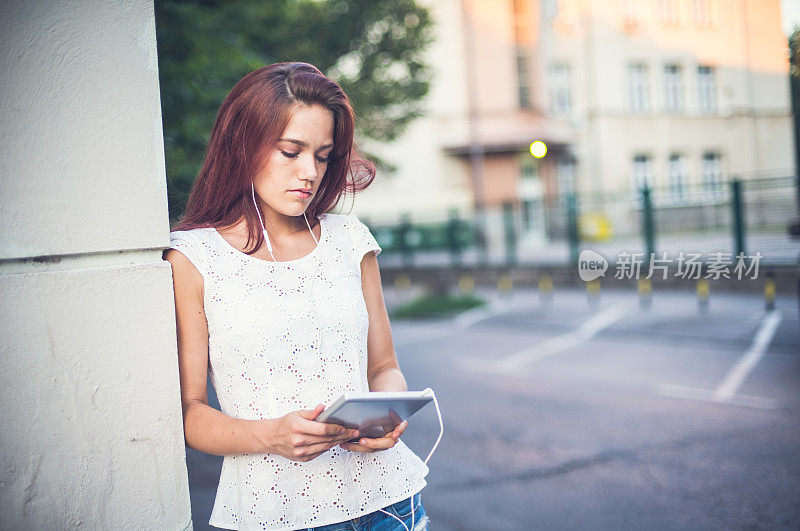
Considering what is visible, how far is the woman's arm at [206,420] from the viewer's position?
1.47m

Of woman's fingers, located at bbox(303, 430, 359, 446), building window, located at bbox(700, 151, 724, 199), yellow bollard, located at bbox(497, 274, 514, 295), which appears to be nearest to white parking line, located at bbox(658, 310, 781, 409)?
woman's fingers, located at bbox(303, 430, 359, 446)

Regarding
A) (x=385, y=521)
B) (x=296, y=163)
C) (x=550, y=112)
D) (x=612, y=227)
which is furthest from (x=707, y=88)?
(x=385, y=521)

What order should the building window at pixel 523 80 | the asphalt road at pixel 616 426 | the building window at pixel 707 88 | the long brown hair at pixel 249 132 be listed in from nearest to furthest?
the long brown hair at pixel 249 132 < the asphalt road at pixel 616 426 < the building window at pixel 707 88 < the building window at pixel 523 80

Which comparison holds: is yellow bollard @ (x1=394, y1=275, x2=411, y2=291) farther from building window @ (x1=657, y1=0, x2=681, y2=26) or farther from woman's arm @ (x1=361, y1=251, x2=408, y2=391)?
woman's arm @ (x1=361, y1=251, x2=408, y2=391)

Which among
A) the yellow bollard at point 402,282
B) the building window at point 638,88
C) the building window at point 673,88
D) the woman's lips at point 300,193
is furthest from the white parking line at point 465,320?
the building window at point 638,88

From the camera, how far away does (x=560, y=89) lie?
3052 centimetres

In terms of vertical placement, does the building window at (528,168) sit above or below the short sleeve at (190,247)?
above

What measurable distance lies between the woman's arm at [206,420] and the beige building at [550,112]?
25965 mm

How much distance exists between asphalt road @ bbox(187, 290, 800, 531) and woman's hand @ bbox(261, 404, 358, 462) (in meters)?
2.48

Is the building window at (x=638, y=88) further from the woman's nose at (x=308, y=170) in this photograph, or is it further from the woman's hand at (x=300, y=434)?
the woman's hand at (x=300, y=434)

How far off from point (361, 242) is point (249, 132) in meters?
0.40

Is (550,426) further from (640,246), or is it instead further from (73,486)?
(640,246)

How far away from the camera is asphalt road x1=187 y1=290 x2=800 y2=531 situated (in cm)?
416

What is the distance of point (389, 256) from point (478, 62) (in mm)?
12299
